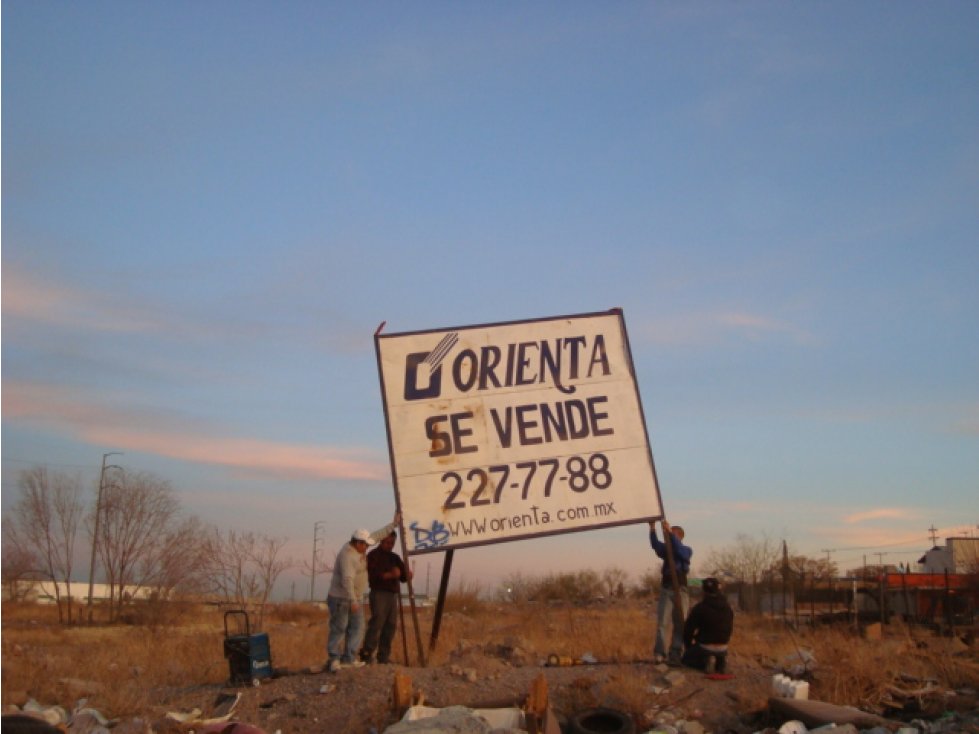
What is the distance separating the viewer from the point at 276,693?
12344 millimetres

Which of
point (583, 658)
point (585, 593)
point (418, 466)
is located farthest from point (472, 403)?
point (585, 593)

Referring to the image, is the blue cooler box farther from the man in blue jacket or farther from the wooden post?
the man in blue jacket

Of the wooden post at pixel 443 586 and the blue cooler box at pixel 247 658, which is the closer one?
the blue cooler box at pixel 247 658

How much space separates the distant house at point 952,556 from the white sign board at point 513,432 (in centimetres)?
4344

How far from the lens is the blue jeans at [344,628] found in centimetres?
1308

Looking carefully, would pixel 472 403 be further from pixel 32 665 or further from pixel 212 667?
pixel 32 665

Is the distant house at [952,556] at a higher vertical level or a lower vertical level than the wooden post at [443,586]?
lower

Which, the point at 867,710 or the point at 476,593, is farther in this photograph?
the point at 476,593

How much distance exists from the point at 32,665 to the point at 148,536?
28.7m

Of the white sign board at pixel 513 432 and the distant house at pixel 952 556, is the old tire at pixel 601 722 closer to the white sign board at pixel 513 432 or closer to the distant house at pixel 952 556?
the white sign board at pixel 513 432

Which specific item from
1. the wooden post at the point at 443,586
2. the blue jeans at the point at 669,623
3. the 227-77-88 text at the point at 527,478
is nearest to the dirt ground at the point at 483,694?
the blue jeans at the point at 669,623

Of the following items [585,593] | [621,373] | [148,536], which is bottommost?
[585,593]

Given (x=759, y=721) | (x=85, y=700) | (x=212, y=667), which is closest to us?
(x=759, y=721)

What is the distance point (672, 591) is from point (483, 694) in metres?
3.46
